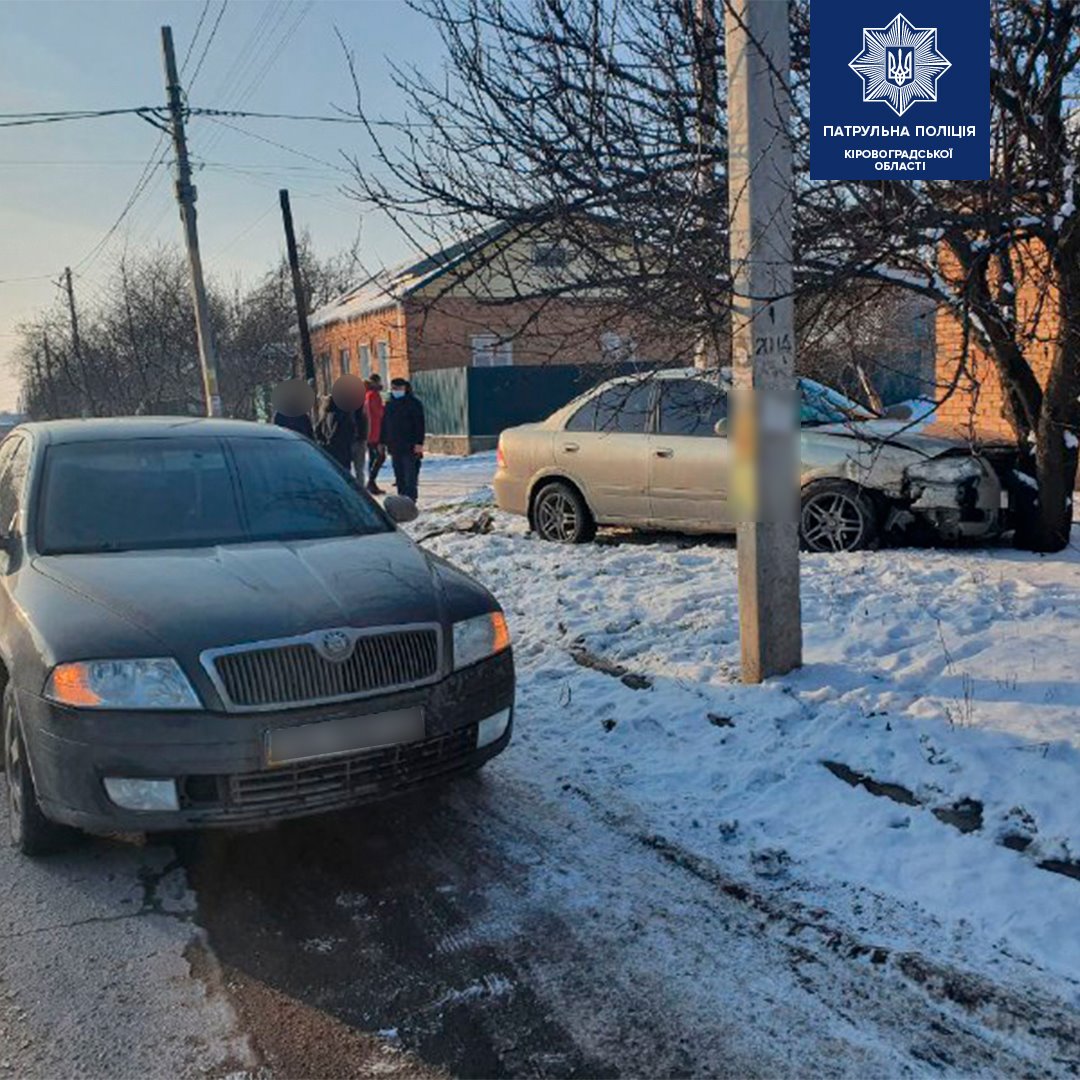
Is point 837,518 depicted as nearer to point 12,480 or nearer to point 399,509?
A: point 399,509

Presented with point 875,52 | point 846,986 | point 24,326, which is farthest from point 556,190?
point 24,326

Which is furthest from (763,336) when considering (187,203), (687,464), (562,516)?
(187,203)

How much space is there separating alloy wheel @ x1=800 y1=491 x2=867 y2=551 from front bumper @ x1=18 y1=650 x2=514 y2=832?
201 inches

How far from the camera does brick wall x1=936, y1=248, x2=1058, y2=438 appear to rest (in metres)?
5.48

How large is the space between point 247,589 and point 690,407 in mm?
5110

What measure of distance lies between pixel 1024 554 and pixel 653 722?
381 centimetres

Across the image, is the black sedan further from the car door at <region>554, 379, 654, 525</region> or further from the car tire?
the car door at <region>554, 379, 654, 525</region>

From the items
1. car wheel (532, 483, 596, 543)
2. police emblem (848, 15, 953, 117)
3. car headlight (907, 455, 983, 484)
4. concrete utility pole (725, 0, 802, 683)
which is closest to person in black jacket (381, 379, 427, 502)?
car wheel (532, 483, 596, 543)

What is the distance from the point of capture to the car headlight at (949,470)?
7.30m

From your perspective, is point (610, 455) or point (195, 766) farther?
point (610, 455)

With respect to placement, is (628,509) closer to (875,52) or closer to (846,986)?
(875,52)

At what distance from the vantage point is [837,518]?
788 centimetres

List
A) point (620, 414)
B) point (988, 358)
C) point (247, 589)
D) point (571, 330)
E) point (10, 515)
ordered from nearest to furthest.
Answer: point (247, 589) < point (10, 515) < point (571, 330) < point (988, 358) < point (620, 414)

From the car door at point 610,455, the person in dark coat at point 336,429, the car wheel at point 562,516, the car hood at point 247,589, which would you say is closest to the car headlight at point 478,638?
the car hood at point 247,589
